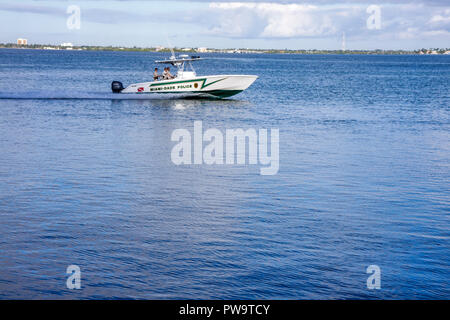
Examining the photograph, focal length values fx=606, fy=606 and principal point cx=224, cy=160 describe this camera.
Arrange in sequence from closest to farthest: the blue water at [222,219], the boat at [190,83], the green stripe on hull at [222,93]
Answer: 1. the blue water at [222,219]
2. the boat at [190,83]
3. the green stripe on hull at [222,93]

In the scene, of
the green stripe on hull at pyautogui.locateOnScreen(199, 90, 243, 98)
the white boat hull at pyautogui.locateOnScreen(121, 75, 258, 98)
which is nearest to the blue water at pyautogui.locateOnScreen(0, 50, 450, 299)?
the white boat hull at pyautogui.locateOnScreen(121, 75, 258, 98)

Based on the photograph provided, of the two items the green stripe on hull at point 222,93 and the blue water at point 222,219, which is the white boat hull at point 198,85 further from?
the blue water at point 222,219

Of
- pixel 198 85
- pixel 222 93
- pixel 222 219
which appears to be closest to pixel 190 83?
pixel 198 85

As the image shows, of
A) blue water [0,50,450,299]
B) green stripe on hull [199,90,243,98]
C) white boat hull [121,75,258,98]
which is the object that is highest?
white boat hull [121,75,258,98]

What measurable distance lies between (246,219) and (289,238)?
1.69 meters

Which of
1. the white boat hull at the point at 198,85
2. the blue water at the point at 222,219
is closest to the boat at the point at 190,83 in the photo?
the white boat hull at the point at 198,85

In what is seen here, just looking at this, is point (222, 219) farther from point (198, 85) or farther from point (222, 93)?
point (222, 93)

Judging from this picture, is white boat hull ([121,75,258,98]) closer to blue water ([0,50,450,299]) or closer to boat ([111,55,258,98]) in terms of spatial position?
boat ([111,55,258,98])

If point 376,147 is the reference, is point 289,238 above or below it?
below

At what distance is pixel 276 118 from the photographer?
38656 mm

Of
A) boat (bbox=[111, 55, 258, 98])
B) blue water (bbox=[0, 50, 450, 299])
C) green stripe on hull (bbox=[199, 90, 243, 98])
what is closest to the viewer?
blue water (bbox=[0, 50, 450, 299])

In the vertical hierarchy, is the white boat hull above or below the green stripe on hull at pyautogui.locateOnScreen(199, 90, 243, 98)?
above
